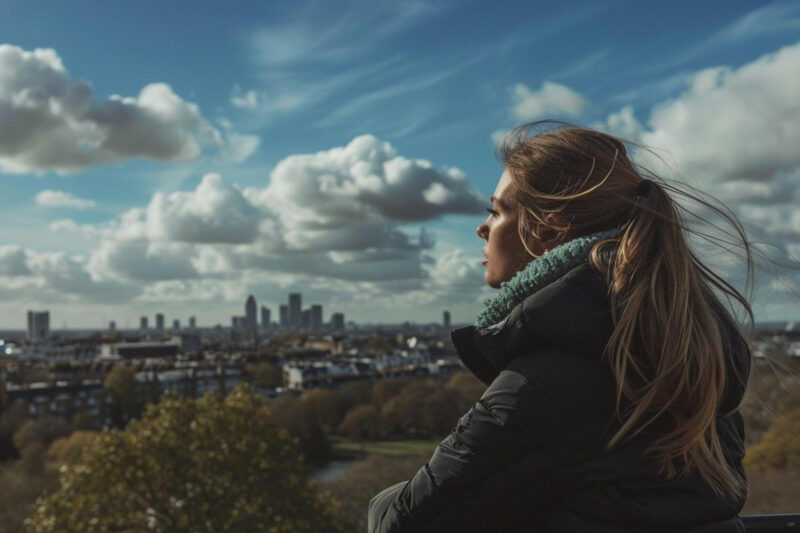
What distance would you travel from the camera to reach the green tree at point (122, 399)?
69938mm

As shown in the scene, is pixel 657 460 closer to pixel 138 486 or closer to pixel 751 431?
pixel 138 486

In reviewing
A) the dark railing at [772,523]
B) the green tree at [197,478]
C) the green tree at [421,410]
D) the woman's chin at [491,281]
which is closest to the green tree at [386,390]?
the green tree at [421,410]

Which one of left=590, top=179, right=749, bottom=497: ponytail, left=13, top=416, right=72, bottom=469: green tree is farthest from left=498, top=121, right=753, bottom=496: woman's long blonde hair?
left=13, top=416, right=72, bottom=469: green tree

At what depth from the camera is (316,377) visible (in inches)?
3511

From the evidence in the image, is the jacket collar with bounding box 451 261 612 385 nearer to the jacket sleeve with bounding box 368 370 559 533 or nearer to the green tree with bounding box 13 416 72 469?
the jacket sleeve with bounding box 368 370 559 533

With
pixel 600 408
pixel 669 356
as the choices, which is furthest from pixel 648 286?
pixel 600 408

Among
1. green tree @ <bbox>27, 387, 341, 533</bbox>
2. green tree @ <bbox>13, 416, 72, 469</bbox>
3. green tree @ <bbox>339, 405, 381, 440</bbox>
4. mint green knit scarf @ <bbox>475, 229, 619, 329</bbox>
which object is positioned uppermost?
mint green knit scarf @ <bbox>475, 229, 619, 329</bbox>

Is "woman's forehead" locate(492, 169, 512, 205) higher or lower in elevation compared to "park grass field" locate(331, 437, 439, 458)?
higher

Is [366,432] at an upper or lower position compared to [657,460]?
lower

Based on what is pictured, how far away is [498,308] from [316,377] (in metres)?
88.5

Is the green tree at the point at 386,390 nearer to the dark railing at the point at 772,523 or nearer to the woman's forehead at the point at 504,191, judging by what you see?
the dark railing at the point at 772,523

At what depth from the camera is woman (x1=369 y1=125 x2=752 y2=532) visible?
167cm

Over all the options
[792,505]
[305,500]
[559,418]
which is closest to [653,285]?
[559,418]

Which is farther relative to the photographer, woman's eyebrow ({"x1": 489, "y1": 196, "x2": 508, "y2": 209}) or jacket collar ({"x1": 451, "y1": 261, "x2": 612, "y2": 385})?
woman's eyebrow ({"x1": 489, "y1": 196, "x2": 508, "y2": 209})
